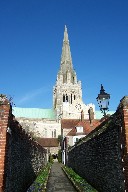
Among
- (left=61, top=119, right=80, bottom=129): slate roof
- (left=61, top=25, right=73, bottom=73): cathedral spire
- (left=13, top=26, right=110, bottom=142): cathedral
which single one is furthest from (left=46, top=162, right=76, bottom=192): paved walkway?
(left=61, top=25, right=73, bottom=73): cathedral spire

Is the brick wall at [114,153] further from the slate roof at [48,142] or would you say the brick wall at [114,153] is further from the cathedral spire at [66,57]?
the cathedral spire at [66,57]

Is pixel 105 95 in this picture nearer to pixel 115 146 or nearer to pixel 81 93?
pixel 115 146

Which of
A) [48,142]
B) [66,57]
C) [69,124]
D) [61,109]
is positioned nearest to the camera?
[69,124]

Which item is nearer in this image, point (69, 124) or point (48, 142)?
point (69, 124)

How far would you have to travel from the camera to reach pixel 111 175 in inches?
373

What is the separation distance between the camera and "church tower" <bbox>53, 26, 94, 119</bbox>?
91312 millimetres

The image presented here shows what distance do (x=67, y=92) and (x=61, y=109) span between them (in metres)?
9.50

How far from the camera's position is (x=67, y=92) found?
97688mm

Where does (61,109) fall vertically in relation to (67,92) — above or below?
below

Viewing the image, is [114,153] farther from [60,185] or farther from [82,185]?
[60,185]

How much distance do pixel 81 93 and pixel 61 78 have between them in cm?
1048

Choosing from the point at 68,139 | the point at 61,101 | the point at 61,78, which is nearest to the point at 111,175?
the point at 68,139

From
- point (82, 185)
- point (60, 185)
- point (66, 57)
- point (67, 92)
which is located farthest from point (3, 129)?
point (66, 57)

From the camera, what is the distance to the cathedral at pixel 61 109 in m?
89.8
